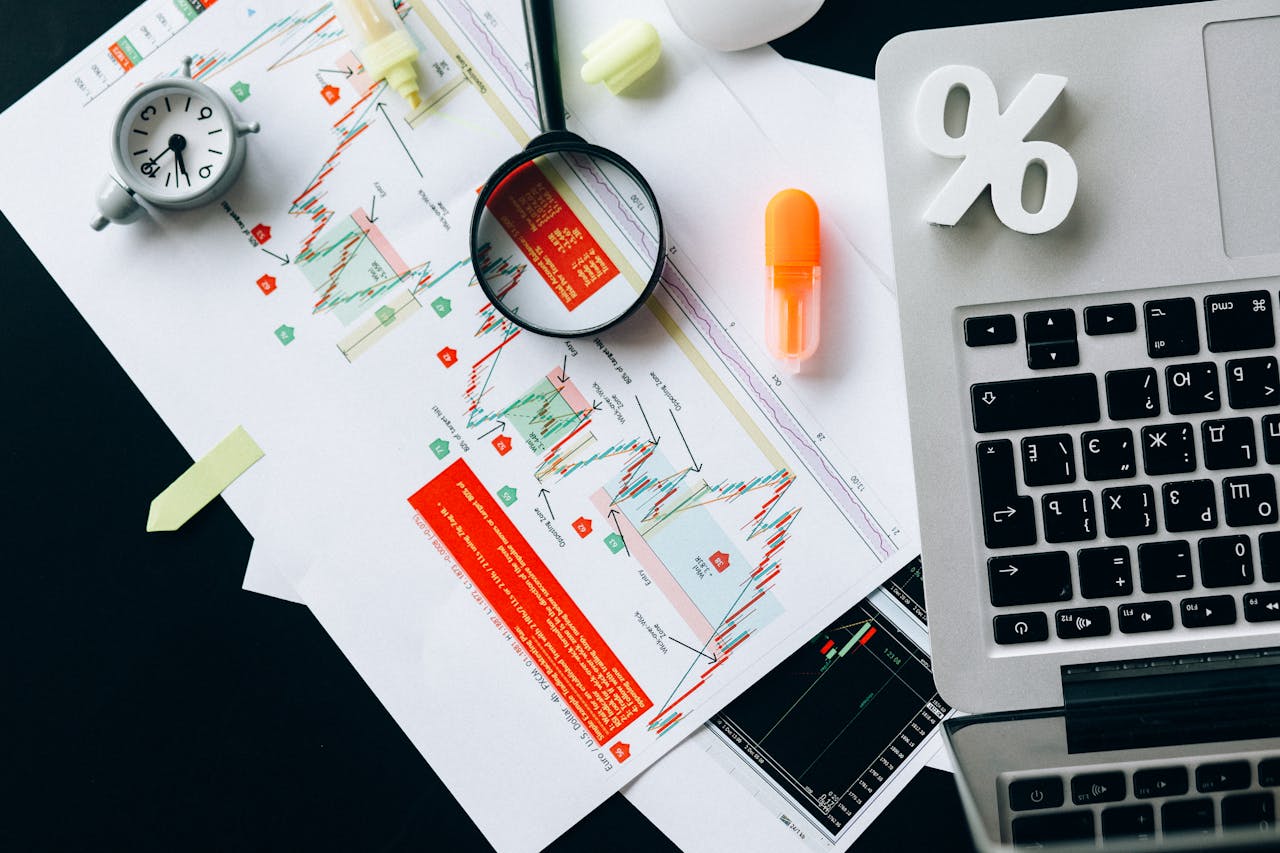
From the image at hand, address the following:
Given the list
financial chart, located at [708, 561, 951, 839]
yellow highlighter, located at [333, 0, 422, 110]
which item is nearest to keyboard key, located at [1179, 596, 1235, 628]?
financial chart, located at [708, 561, 951, 839]

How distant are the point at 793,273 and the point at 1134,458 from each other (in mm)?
267

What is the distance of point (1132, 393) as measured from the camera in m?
0.60

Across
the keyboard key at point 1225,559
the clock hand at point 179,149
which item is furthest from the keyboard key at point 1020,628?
the clock hand at point 179,149

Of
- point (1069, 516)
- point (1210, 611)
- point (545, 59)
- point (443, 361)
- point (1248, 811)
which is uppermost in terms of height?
point (545, 59)

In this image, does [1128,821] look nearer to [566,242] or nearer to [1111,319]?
[1111,319]

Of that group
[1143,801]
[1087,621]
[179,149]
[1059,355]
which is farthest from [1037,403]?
[179,149]

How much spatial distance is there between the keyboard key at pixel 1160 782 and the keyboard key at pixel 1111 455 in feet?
0.59

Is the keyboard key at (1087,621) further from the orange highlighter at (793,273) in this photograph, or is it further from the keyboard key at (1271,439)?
the orange highlighter at (793,273)

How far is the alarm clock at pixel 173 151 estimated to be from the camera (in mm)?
754

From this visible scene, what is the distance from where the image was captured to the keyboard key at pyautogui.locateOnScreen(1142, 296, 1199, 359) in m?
0.60

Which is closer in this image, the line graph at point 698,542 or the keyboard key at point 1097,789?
the keyboard key at point 1097,789

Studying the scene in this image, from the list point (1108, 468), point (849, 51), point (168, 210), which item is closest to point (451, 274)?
point (168, 210)

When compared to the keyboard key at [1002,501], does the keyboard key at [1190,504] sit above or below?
below

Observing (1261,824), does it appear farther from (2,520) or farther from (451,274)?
(2,520)
